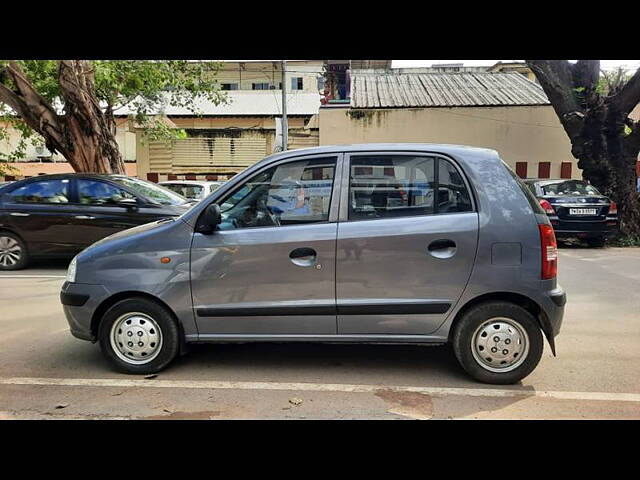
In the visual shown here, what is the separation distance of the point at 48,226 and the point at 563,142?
15.7 meters

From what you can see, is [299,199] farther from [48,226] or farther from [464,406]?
[48,226]

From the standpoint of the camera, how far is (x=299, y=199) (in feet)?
12.1

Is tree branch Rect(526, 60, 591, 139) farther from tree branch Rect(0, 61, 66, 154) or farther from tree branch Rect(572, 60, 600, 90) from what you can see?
tree branch Rect(0, 61, 66, 154)

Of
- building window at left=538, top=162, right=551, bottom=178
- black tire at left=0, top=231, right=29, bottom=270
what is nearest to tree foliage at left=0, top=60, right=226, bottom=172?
black tire at left=0, top=231, right=29, bottom=270

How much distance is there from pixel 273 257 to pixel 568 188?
29.7 ft

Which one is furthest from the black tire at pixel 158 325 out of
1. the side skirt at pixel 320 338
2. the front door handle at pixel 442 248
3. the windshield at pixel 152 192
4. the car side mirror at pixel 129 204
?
the windshield at pixel 152 192

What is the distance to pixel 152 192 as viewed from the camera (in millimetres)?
7953

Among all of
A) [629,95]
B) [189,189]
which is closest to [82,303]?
[189,189]

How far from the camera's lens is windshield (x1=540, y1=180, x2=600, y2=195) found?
10.3m

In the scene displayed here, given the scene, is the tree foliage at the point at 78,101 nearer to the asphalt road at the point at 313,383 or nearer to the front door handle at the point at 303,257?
the asphalt road at the point at 313,383

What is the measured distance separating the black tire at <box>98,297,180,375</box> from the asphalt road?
103 millimetres

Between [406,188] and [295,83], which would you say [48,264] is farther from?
[295,83]

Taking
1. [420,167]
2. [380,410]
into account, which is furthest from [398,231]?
[380,410]

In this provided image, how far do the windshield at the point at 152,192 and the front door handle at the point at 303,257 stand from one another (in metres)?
4.79
